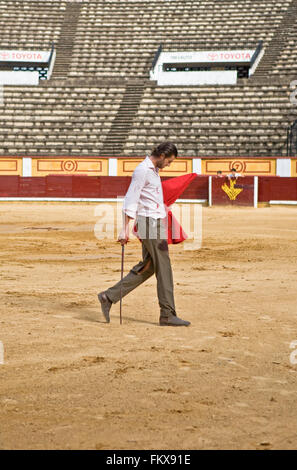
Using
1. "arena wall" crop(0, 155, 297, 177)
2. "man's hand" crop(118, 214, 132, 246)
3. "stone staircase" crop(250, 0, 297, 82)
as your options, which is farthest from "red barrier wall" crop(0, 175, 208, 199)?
"man's hand" crop(118, 214, 132, 246)

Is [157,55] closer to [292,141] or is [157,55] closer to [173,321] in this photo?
[292,141]

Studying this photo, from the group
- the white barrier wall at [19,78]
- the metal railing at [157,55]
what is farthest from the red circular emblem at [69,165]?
the metal railing at [157,55]

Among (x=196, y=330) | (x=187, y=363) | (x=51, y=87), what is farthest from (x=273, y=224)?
(x=51, y=87)

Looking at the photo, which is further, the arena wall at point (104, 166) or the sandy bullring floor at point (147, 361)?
the arena wall at point (104, 166)

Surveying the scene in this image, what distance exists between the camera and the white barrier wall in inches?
1104

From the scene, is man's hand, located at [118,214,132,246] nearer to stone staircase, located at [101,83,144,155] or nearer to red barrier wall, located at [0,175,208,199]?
red barrier wall, located at [0,175,208,199]

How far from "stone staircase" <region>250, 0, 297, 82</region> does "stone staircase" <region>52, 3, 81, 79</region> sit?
773 centimetres

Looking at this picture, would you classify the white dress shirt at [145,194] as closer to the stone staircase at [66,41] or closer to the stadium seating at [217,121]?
the stadium seating at [217,121]

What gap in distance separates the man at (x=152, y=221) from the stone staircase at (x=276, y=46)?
22.4 metres

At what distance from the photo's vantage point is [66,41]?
30.5 metres

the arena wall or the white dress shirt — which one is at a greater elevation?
the arena wall

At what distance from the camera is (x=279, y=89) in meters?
25.4

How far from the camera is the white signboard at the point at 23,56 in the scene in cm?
2906
